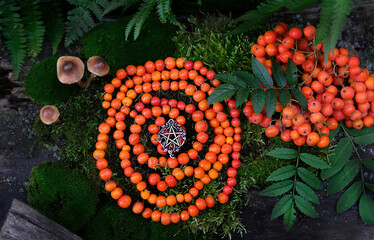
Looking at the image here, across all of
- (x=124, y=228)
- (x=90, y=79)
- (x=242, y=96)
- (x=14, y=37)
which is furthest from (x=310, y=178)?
(x=14, y=37)

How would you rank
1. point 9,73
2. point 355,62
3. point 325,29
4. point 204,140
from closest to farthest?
point 325,29 → point 355,62 → point 204,140 → point 9,73

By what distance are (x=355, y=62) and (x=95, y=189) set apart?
9.66 ft

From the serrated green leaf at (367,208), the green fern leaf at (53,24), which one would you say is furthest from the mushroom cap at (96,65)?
the serrated green leaf at (367,208)

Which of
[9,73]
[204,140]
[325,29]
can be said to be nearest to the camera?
[325,29]

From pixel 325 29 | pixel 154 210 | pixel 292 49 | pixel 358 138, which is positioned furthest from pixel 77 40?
pixel 358 138

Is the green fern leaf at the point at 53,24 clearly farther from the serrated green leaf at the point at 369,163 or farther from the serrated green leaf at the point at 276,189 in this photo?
the serrated green leaf at the point at 369,163

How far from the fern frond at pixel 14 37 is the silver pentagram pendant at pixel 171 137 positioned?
1.65m

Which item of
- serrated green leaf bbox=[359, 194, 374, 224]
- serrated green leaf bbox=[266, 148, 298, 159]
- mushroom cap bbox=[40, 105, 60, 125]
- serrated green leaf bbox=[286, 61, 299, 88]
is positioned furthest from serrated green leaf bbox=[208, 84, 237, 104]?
serrated green leaf bbox=[359, 194, 374, 224]

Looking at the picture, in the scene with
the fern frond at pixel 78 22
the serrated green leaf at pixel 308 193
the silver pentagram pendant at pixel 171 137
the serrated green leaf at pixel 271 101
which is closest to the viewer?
the serrated green leaf at pixel 271 101

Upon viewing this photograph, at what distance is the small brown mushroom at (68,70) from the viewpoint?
3.21m

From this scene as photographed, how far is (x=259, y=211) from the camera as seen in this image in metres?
3.55

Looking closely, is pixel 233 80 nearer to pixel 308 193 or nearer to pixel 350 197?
pixel 308 193

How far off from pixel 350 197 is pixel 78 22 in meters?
3.39

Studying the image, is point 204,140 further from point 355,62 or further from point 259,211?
point 355,62
